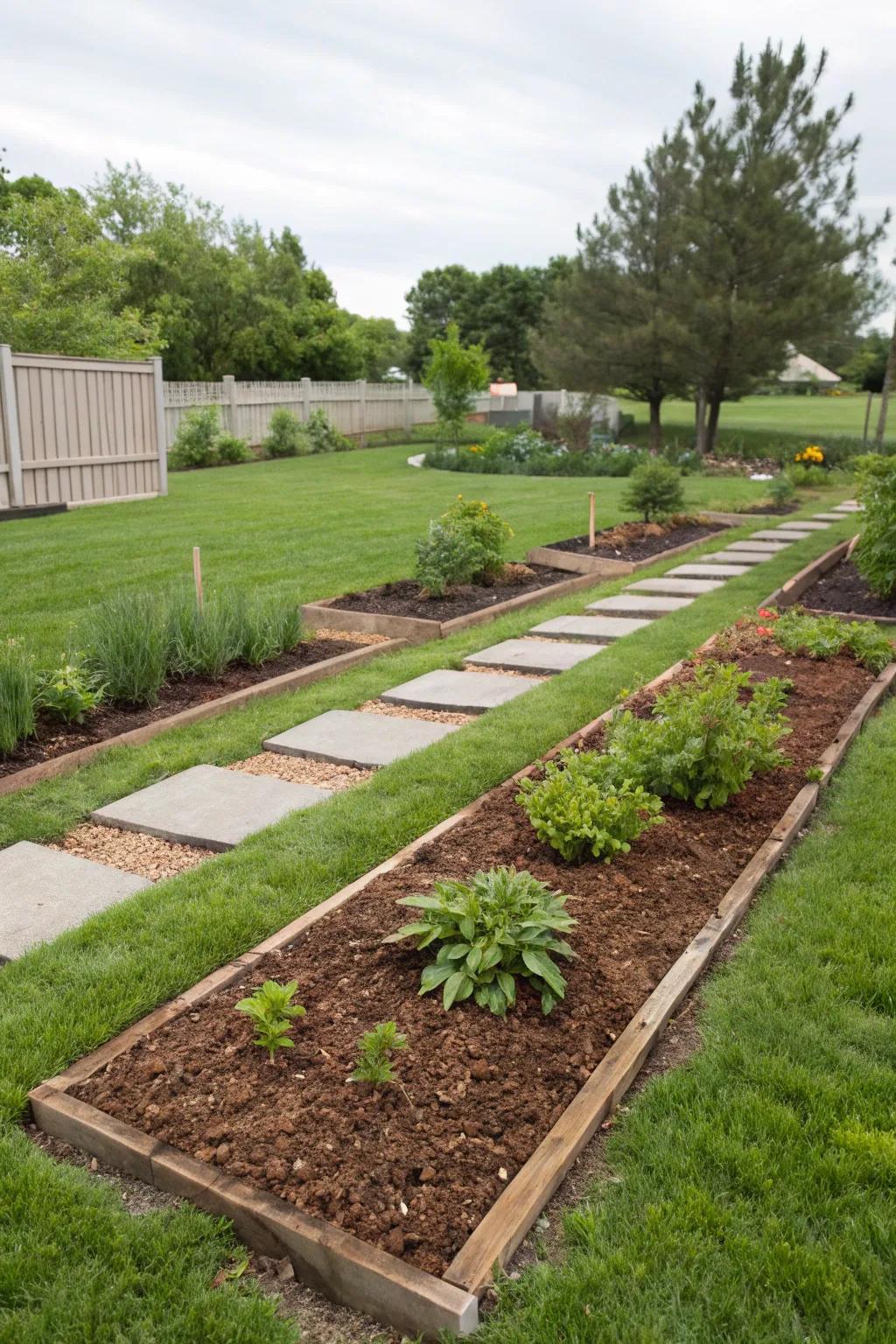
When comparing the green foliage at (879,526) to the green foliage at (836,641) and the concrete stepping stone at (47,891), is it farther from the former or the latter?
the concrete stepping stone at (47,891)

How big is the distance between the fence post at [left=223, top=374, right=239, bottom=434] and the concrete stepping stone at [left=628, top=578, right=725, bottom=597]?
1410 cm

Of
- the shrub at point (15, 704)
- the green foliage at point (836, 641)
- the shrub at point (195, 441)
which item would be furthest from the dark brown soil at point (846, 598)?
the shrub at point (195, 441)

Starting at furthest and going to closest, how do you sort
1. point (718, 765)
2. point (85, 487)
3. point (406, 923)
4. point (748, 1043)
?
point (85, 487)
point (718, 765)
point (406, 923)
point (748, 1043)

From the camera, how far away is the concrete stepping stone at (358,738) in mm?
4664

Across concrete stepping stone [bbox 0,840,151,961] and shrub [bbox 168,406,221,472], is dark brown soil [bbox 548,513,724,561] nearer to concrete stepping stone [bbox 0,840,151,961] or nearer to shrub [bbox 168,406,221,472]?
concrete stepping stone [bbox 0,840,151,961]

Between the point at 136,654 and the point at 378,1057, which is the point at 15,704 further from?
the point at 378,1057

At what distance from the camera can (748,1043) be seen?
8.32 feet

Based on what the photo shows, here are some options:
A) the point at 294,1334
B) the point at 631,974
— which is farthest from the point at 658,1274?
the point at 631,974

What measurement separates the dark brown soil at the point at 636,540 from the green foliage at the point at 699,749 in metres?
5.69

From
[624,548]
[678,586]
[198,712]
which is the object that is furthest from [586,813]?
[624,548]

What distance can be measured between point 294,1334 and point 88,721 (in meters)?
3.70

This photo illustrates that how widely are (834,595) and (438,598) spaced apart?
3.22 metres

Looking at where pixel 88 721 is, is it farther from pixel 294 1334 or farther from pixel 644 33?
pixel 644 33

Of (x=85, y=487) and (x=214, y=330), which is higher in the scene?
(x=214, y=330)
